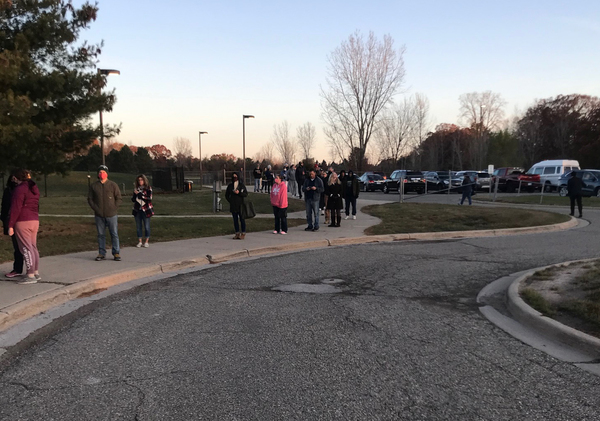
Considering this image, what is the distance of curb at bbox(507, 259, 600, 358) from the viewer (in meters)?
4.82

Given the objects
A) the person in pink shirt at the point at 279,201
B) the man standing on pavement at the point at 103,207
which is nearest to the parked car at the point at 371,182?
the person in pink shirt at the point at 279,201

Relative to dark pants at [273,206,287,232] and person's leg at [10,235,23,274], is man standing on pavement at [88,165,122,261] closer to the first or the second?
person's leg at [10,235,23,274]

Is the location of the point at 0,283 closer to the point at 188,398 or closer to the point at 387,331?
the point at 188,398

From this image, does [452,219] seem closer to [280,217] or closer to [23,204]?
[280,217]

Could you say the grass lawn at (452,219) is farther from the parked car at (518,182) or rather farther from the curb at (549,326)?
the parked car at (518,182)

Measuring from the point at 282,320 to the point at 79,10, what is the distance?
36.1ft

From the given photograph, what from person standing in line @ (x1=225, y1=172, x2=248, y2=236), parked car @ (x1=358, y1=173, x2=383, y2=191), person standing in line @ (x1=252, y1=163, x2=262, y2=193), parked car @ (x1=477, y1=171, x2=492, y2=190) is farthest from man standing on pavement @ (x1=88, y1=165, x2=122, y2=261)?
parked car @ (x1=358, y1=173, x2=383, y2=191)

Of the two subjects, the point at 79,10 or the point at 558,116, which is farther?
the point at 558,116

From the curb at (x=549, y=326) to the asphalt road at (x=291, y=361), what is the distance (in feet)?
1.41

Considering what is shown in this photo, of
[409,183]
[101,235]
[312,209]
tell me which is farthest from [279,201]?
[409,183]

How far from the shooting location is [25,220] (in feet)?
24.3

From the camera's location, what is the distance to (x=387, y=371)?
4355 millimetres

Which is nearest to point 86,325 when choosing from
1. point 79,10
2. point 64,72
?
point 64,72

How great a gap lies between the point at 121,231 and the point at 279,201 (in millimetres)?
4355
